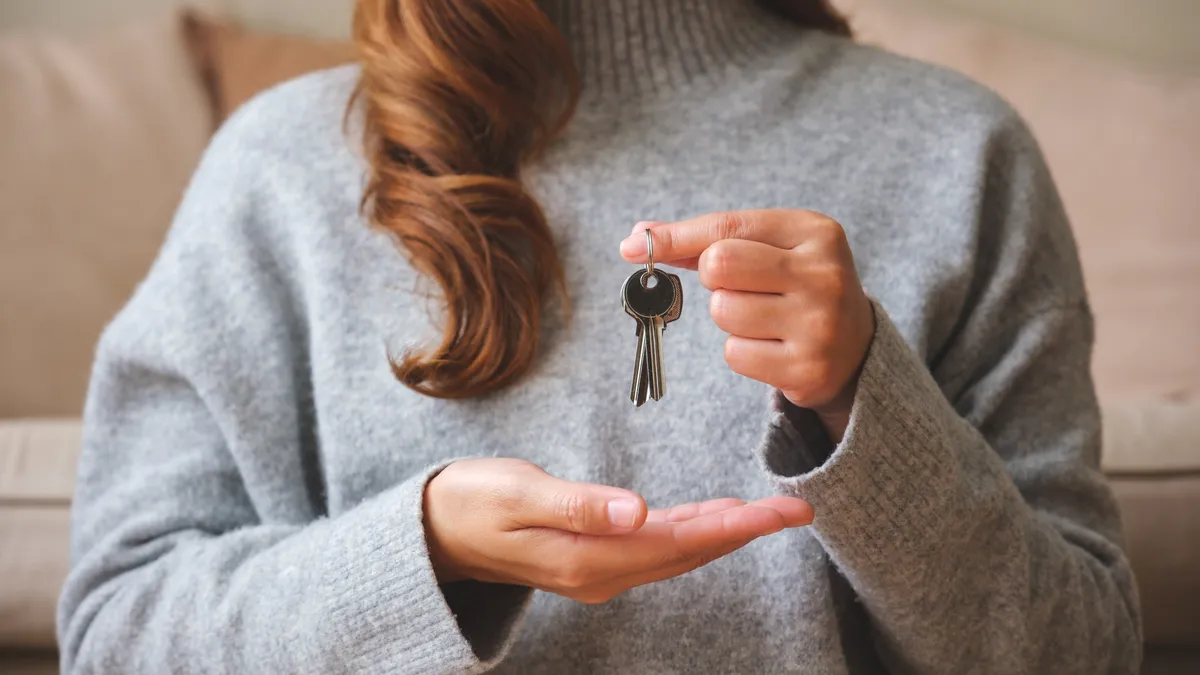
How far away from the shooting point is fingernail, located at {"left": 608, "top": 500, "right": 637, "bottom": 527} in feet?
1.77

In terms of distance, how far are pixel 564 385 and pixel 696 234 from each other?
0.23 meters

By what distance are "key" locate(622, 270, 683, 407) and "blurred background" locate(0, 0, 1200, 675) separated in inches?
28.7

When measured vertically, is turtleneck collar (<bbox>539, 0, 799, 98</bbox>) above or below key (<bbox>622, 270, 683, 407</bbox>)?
above

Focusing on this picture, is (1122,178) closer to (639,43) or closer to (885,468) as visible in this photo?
(639,43)

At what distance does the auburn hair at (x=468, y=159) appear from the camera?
729mm

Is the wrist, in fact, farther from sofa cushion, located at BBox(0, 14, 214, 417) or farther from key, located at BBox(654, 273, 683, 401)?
sofa cushion, located at BBox(0, 14, 214, 417)

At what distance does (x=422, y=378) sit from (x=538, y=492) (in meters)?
0.19

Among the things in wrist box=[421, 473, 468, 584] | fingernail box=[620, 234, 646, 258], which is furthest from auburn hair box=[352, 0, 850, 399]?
fingernail box=[620, 234, 646, 258]

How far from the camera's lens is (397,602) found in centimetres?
63

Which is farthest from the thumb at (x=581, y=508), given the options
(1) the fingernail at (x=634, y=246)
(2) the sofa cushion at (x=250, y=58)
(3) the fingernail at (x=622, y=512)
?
(2) the sofa cushion at (x=250, y=58)

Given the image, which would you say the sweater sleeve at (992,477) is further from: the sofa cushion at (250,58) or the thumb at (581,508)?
the sofa cushion at (250,58)

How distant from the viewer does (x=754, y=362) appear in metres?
0.54

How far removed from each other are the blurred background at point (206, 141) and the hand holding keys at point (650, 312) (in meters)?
0.73

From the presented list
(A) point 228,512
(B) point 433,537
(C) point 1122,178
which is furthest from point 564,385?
(C) point 1122,178
